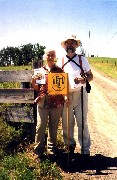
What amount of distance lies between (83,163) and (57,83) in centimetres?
170

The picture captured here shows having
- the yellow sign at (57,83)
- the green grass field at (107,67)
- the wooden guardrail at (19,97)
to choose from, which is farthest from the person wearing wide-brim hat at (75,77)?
the green grass field at (107,67)

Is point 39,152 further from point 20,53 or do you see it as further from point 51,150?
point 20,53

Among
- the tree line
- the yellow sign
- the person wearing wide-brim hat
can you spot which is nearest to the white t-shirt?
the person wearing wide-brim hat

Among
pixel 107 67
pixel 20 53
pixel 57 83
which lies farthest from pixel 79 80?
pixel 20 53

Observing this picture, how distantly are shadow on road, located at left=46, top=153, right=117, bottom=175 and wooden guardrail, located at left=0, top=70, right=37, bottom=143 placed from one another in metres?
1.05

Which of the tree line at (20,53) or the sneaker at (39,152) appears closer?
the sneaker at (39,152)

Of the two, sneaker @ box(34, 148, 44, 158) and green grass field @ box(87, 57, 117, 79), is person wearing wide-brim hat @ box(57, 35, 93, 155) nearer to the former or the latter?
sneaker @ box(34, 148, 44, 158)

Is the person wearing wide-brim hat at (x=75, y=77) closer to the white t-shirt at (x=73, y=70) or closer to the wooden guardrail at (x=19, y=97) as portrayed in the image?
the white t-shirt at (x=73, y=70)

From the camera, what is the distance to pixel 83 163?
5371 mm

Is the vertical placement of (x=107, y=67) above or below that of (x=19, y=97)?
above

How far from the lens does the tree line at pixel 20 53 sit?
134 m

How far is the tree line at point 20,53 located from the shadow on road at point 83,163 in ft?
405

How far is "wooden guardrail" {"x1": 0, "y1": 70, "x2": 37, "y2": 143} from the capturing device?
19.5ft

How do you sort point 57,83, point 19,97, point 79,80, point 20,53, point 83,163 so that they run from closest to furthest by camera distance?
point 57,83
point 79,80
point 83,163
point 19,97
point 20,53
